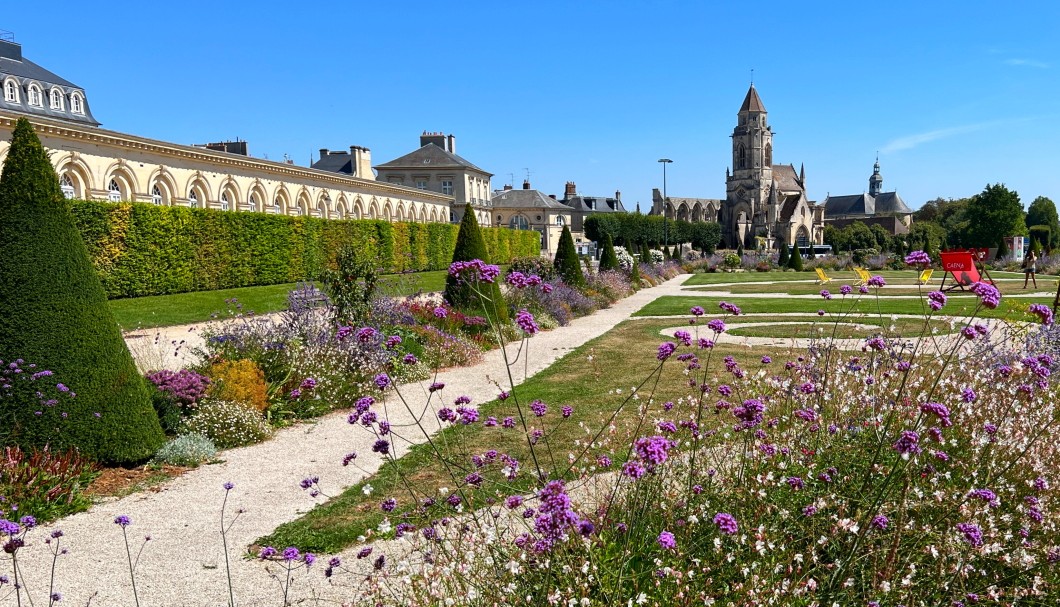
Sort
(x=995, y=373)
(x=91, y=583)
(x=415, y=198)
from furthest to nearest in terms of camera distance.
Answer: (x=415, y=198)
(x=995, y=373)
(x=91, y=583)

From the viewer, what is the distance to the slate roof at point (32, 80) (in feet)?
108

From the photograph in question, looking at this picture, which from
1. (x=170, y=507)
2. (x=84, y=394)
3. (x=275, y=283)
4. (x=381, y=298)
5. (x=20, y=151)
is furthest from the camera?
(x=275, y=283)

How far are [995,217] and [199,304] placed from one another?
209ft

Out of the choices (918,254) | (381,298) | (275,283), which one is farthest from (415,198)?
(918,254)

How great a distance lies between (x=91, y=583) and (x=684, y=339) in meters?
3.45

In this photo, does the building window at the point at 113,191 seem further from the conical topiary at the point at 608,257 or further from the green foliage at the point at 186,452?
the green foliage at the point at 186,452

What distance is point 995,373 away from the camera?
171 inches

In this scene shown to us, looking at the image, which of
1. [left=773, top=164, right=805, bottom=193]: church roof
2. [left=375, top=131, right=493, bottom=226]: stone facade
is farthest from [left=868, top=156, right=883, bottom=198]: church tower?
[left=375, top=131, right=493, bottom=226]: stone facade

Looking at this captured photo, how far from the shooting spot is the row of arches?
22.0 meters

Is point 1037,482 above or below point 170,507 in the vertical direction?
above

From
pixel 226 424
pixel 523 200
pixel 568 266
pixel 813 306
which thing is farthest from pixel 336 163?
pixel 226 424

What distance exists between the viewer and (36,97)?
34594mm

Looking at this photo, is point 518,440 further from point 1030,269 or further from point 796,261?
point 796,261

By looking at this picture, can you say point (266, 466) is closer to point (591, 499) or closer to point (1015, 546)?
point (591, 499)
